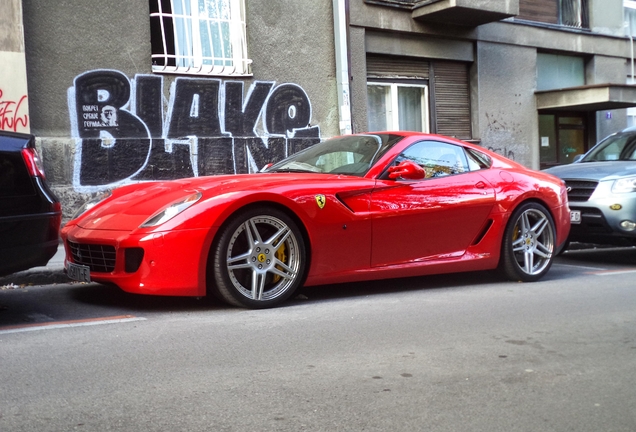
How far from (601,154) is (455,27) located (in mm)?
6621

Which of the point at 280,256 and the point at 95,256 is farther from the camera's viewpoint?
the point at 280,256

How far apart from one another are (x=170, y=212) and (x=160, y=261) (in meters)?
0.35

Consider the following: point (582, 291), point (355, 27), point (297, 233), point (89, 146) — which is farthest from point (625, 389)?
point (355, 27)

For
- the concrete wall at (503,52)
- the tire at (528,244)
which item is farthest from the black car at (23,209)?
the concrete wall at (503,52)

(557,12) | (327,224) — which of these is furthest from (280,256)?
(557,12)

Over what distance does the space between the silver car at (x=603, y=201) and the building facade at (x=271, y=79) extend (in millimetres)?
5213

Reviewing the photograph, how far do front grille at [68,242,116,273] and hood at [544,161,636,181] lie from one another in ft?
18.2

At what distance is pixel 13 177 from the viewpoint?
4.78m

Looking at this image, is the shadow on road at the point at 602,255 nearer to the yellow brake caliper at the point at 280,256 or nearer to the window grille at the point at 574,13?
the yellow brake caliper at the point at 280,256

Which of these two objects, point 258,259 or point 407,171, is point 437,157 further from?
point 258,259

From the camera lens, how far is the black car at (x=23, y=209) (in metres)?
4.71

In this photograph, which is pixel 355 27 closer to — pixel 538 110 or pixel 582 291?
pixel 538 110

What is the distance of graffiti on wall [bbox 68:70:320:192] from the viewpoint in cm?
1081

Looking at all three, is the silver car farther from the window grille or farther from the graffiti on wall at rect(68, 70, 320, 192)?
the window grille
